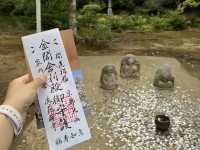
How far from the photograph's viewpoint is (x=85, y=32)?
992 cm

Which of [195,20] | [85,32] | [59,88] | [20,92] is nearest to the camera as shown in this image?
[20,92]

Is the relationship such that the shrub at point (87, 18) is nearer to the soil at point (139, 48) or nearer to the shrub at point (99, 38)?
the soil at point (139, 48)

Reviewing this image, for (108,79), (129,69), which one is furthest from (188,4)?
(108,79)

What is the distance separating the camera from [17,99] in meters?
1.27

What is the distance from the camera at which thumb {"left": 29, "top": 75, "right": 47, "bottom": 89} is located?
4.43ft

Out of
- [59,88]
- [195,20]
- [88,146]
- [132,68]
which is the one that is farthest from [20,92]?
[195,20]

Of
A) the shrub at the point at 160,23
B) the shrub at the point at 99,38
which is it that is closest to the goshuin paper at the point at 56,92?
the shrub at the point at 99,38

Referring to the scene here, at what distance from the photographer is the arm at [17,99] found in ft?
3.88

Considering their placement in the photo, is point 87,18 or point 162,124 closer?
point 162,124

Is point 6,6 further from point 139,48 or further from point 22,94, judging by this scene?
point 22,94

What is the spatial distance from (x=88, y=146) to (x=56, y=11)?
6419 millimetres

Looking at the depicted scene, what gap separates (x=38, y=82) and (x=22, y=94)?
0.36 feet

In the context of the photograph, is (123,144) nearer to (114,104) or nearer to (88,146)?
(88,146)

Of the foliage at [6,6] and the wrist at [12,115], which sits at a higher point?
the foliage at [6,6]
